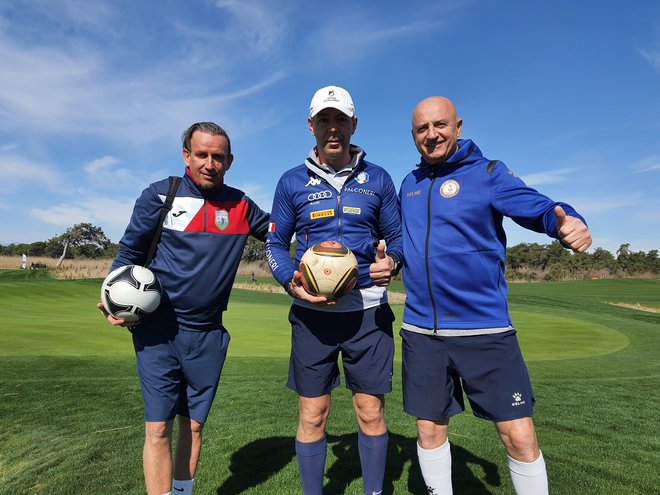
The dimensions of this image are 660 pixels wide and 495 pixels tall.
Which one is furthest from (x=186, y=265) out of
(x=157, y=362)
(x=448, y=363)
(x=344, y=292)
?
(x=448, y=363)

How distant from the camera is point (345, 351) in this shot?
300 cm

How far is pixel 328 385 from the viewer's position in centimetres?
302

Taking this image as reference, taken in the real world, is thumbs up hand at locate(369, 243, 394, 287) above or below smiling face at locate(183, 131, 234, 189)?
below

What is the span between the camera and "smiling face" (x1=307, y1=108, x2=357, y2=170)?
9.94 ft

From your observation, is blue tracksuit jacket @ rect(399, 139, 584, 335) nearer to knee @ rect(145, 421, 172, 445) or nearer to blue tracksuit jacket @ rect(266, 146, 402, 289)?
blue tracksuit jacket @ rect(266, 146, 402, 289)

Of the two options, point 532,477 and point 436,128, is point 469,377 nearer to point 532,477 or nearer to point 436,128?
point 532,477

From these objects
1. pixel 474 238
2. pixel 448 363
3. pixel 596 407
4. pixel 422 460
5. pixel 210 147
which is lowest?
pixel 596 407

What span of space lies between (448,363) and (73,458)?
3271 millimetres

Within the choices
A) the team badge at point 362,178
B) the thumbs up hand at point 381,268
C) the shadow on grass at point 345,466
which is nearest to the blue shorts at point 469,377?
the thumbs up hand at point 381,268

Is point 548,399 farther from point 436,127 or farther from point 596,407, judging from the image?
point 436,127

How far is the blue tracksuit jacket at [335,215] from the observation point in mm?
2996

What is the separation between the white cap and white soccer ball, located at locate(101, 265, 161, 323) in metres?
1.65

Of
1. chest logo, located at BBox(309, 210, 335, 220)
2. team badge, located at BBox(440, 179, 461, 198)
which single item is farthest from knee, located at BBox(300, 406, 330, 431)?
team badge, located at BBox(440, 179, 461, 198)

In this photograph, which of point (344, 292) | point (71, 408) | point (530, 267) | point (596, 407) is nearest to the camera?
point (344, 292)
